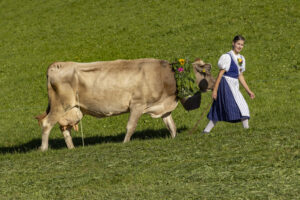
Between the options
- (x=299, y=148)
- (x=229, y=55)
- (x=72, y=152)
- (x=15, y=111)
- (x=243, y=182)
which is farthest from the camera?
(x=15, y=111)

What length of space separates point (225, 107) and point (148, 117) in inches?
234

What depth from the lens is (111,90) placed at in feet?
35.4

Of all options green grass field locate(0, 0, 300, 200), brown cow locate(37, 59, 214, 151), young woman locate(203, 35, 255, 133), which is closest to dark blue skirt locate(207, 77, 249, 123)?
young woman locate(203, 35, 255, 133)

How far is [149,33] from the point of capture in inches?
1062

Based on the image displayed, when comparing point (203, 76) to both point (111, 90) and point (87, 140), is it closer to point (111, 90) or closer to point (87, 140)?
point (111, 90)

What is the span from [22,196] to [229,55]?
5.30 meters

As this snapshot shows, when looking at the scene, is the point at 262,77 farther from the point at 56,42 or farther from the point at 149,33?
the point at 56,42

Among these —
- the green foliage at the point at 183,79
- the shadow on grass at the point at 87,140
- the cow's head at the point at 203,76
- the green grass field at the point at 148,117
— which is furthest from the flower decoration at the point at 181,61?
the shadow on grass at the point at 87,140

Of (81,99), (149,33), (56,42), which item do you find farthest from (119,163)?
(56,42)

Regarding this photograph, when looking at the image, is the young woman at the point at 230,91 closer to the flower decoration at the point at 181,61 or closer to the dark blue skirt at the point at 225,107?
the dark blue skirt at the point at 225,107

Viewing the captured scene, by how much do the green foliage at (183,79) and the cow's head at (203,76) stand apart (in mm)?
322

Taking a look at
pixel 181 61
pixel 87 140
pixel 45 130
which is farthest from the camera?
pixel 87 140

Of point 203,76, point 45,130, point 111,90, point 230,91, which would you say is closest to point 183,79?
point 203,76

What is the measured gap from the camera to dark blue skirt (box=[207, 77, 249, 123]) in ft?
34.4
